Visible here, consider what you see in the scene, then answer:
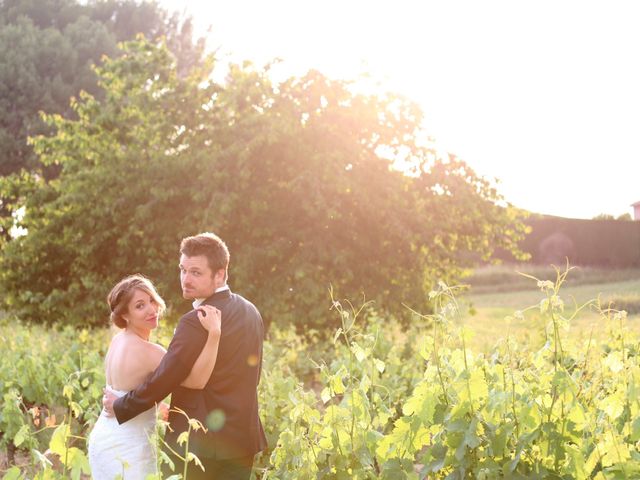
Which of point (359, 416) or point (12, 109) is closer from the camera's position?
point (359, 416)

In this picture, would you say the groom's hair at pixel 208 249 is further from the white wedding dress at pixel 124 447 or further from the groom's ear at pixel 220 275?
the white wedding dress at pixel 124 447

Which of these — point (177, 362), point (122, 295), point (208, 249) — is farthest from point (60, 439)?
point (122, 295)

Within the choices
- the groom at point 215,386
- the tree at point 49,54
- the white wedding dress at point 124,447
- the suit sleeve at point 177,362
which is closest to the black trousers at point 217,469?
the groom at point 215,386

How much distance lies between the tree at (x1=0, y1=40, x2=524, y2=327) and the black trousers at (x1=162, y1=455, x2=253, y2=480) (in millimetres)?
9500

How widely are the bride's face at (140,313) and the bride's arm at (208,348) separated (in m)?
0.48

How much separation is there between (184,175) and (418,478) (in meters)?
12.0

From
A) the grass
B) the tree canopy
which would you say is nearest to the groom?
the grass

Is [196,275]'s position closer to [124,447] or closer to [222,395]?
[222,395]

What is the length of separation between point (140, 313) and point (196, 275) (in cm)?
47

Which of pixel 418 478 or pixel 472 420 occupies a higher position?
pixel 472 420

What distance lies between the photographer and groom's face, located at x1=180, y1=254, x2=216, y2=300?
4.04m

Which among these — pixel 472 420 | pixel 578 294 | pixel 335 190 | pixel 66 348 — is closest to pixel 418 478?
pixel 472 420

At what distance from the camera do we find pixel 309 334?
51.5 ft

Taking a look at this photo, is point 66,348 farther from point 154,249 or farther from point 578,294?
point 578,294
